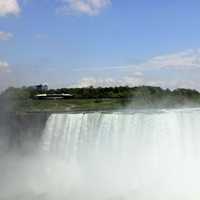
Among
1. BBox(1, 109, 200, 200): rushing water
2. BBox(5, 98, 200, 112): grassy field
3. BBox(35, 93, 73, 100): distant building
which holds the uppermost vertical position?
BBox(35, 93, 73, 100): distant building

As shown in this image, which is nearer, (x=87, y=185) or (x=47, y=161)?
(x=87, y=185)

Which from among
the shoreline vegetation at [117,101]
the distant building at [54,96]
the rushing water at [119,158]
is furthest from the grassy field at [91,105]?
the rushing water at [119,158]

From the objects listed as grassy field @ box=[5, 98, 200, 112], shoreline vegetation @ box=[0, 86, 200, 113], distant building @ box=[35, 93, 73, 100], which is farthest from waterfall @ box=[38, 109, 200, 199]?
distant building @ box=[35, 93, 73, 100]

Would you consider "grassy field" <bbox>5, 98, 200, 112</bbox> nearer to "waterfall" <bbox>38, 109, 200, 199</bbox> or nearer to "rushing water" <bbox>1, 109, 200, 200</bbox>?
"rushing water" <bbox>1, 109, 200, 200</bbox>

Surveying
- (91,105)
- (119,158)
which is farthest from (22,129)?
(91,105)

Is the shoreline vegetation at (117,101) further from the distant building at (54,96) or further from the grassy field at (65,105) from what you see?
the distant building at (54,96)

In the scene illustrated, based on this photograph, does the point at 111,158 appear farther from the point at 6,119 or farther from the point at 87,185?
the point at 6,119

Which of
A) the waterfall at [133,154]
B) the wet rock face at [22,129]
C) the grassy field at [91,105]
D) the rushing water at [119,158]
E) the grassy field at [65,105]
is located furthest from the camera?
the grassy field at [65,105]

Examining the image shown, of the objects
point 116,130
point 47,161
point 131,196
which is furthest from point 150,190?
point 47,161
